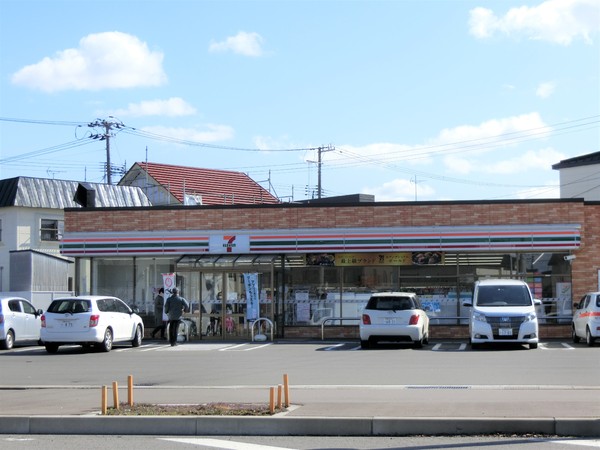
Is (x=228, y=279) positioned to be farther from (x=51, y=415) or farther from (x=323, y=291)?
(x=51, y=415)

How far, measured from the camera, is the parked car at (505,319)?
74.8ft

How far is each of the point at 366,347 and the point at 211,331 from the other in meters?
6.69

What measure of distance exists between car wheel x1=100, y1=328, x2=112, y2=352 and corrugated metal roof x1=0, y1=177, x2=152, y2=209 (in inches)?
815

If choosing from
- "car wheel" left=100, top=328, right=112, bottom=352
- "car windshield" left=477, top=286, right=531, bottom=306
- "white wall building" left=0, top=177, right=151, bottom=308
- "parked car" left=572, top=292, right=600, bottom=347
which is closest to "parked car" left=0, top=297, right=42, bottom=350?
"car wheel" left=100, top=328, right=112, bottom=352

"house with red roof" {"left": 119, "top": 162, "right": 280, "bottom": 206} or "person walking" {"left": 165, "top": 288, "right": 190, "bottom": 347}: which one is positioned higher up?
"house with red roof" {"left": 119, "top": 162, "right": 280, "bottom": 206}

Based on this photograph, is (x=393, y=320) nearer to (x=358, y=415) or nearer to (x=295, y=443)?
(x=358, y=415)

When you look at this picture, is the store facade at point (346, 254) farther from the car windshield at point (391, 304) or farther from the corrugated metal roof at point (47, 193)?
the corrugated metal roof at point (47, 193)

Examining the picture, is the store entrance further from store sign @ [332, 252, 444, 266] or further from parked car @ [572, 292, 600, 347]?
parked car @ [572, 292, 600, 347]

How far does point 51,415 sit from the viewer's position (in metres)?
11.3

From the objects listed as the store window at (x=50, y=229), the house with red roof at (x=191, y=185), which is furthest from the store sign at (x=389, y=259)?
the house with red roof at (x=191, y=185)

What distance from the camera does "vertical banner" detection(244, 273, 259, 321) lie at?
93.9ft

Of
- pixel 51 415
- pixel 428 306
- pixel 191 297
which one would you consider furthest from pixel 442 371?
pixel 191 297

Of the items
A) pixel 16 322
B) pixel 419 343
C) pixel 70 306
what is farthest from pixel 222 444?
pixel 16 322

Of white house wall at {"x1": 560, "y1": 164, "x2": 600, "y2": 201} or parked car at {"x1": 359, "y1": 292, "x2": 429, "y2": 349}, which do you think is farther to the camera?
white house wall at {"x1": 560, "y1": 164, "x2": 600, "y2": 201}
